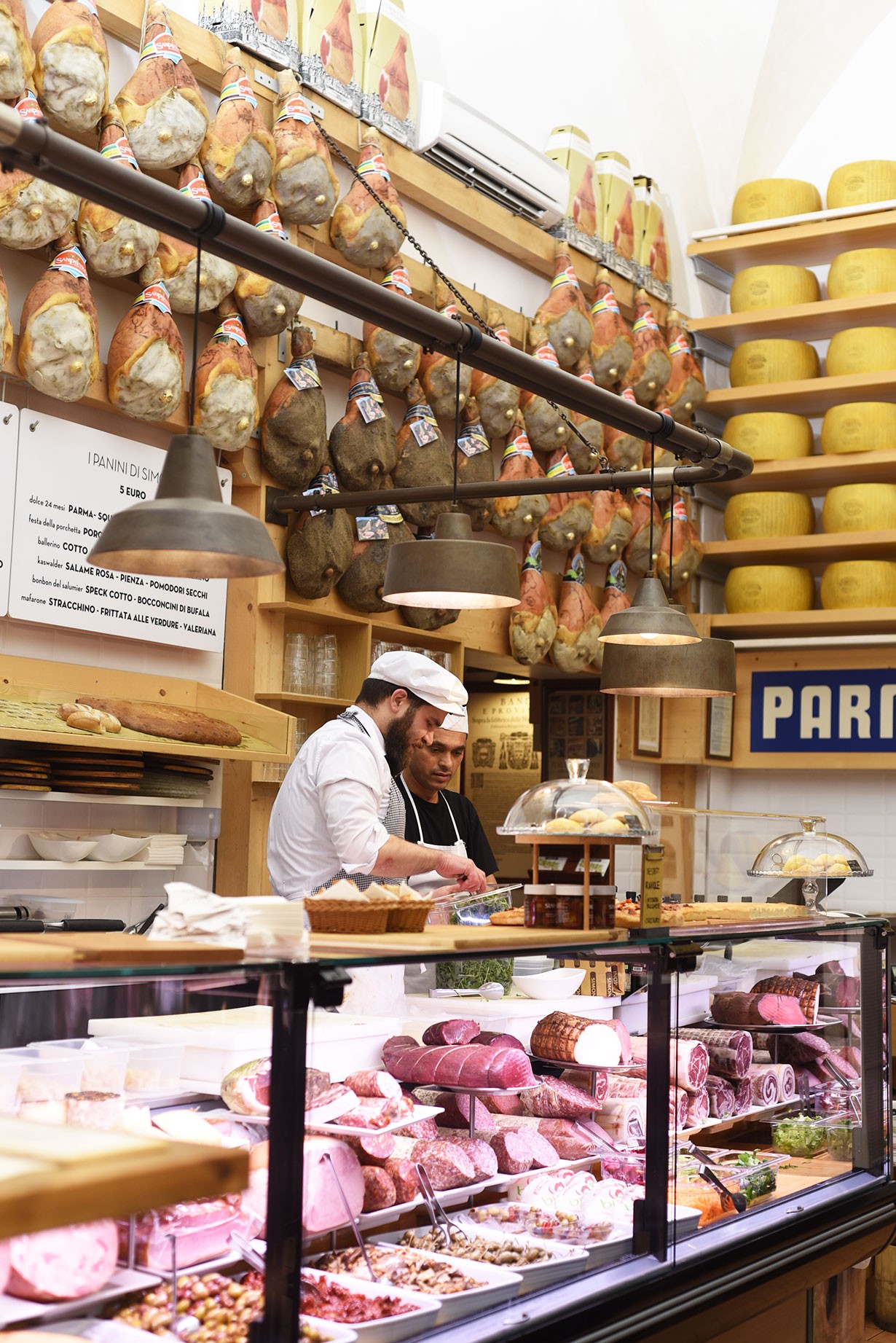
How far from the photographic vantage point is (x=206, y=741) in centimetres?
399

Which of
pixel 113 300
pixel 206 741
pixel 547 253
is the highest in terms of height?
pixel 547 253

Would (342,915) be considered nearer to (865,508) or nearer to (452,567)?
(452,567)

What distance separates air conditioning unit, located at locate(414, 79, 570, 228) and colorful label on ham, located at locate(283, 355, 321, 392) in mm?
1346

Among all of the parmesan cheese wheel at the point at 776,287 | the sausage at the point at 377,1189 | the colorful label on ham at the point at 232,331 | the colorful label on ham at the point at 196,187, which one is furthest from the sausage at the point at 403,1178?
the parmesan cheese wheel at the point at 776,287

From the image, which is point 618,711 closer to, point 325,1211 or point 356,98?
point 356,98

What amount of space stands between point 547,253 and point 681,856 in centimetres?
291

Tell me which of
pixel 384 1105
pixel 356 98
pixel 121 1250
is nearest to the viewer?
pixel 121 1250

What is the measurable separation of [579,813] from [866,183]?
230 inches

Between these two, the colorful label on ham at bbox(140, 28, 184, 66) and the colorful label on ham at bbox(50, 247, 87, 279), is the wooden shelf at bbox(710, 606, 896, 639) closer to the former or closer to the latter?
the colorful label on ham at bbox(140, 28, 184, 66)

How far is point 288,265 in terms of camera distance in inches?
107

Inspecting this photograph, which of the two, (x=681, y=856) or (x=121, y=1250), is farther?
(x=681, y=856)

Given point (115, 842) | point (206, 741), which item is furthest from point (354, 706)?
point (115, 842)

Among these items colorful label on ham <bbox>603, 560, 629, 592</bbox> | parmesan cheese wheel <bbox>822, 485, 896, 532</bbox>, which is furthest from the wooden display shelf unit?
parmesan cheese wheel <bbox>822, 485, 896, 532</bbox>

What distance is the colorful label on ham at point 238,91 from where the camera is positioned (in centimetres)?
449
